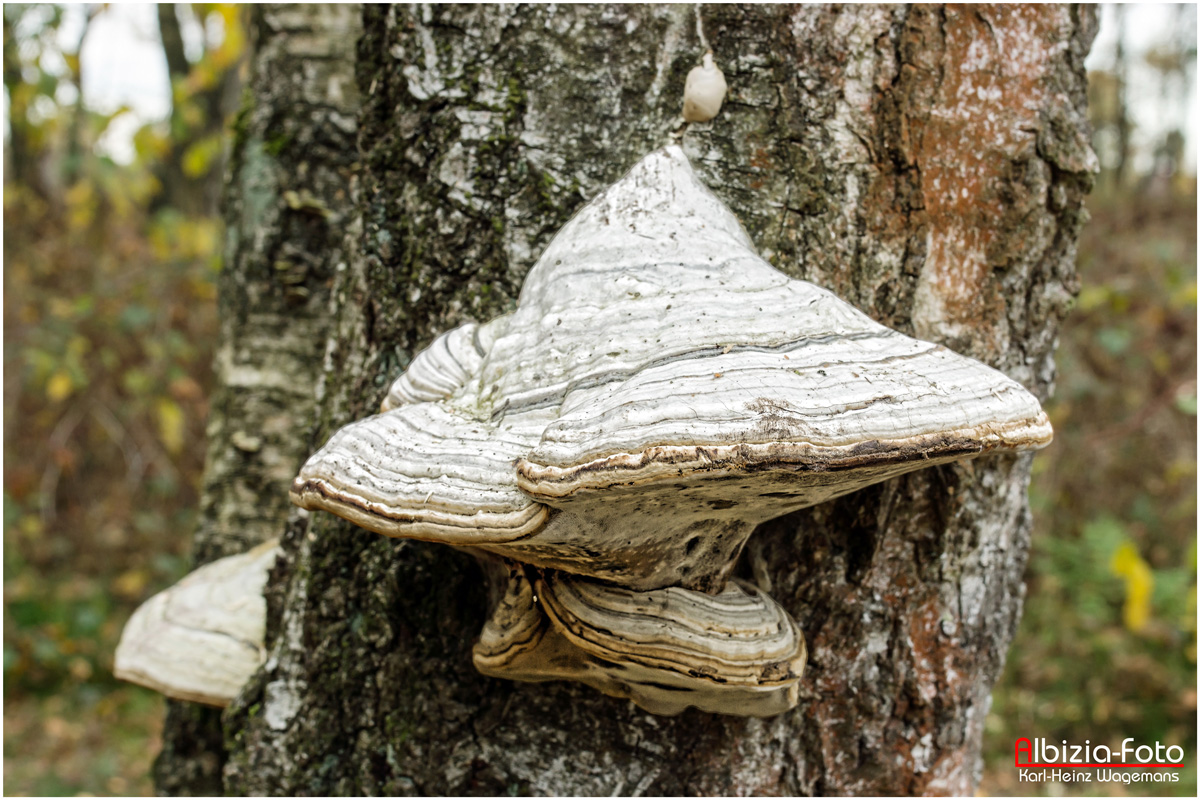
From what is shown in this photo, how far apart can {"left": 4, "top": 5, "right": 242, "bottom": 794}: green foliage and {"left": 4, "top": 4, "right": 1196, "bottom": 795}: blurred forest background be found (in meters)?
0.02

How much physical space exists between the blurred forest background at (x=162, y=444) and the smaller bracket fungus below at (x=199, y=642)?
351 cm

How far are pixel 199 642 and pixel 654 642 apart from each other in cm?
136

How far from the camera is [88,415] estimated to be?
659 centimetres

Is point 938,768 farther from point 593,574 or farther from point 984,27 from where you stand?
point 984,27

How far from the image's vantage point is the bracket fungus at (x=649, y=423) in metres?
1.00

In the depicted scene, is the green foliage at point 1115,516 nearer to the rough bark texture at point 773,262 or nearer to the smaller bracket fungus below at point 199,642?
the rough bark texture at point 773,262

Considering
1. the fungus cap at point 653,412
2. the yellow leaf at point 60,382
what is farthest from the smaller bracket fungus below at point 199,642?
the yellow leaf at point 60,382

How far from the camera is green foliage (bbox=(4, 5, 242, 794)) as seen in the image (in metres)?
5.47

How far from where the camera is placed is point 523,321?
138 cm

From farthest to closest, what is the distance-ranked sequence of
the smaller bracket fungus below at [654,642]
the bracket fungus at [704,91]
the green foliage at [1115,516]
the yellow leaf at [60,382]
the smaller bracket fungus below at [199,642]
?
the green foliage at [1115,516], the yellow leaf at [60,382], the smaller bracket fungus below at [199,642], the bracket fungus at [704,91], the smaller bracket fungus below at [654,642]

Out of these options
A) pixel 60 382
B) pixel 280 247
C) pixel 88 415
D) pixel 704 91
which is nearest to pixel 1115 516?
pixel 704 91

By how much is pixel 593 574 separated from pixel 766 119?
3.12 ft

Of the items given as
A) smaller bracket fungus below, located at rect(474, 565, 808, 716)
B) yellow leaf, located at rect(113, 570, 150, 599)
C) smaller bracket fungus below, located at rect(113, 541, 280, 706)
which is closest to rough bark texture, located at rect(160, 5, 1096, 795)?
smaller bracket fungus below, located at rect(474, 565, 808, 716)

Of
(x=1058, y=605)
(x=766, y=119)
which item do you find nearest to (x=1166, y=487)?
(x=1058, y=605)
